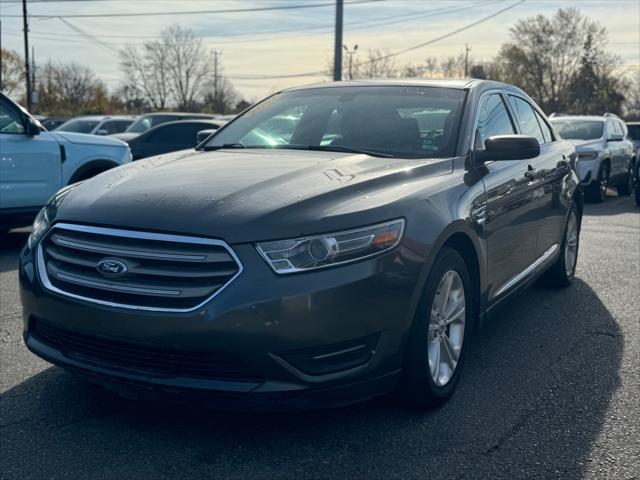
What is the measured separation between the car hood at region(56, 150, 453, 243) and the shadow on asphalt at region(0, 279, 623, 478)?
915 mm

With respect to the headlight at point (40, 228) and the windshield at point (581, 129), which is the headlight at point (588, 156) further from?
the headlight at point (40, 228)

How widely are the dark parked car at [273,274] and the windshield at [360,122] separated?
132mm

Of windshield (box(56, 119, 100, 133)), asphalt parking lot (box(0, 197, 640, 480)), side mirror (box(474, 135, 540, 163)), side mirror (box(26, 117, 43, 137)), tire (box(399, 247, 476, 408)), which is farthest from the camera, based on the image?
windshield (box(56, 119, 100, 133))

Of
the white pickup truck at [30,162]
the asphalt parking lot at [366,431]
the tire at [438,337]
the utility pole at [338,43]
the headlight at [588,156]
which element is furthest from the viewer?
the utility pole at [338,43]

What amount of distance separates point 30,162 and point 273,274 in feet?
18.9

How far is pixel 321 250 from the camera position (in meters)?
3.04

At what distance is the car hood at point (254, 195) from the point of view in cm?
308

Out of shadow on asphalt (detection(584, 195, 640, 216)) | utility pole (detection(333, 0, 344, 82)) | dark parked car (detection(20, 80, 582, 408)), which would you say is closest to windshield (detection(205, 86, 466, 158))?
dark parked car (detection(20, 80, 582, 408))

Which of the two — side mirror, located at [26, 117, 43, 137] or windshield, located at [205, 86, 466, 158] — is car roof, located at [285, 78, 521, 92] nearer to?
windshield, located at [205, 86, 466, 158]

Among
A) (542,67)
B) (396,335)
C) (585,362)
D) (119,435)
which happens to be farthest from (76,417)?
(542,67)

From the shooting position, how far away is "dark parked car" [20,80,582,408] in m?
2.97

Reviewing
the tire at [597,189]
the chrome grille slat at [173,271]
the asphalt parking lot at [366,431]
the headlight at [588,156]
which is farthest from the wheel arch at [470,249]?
the tire at [597,189]

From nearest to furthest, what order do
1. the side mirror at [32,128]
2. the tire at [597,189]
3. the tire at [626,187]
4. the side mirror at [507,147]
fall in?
1. the side mirror at [507,147]
2. the side mirror at [32,128]
3. the tire at [597,189]
4. the tire at [626,187]

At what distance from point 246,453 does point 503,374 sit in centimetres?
171
